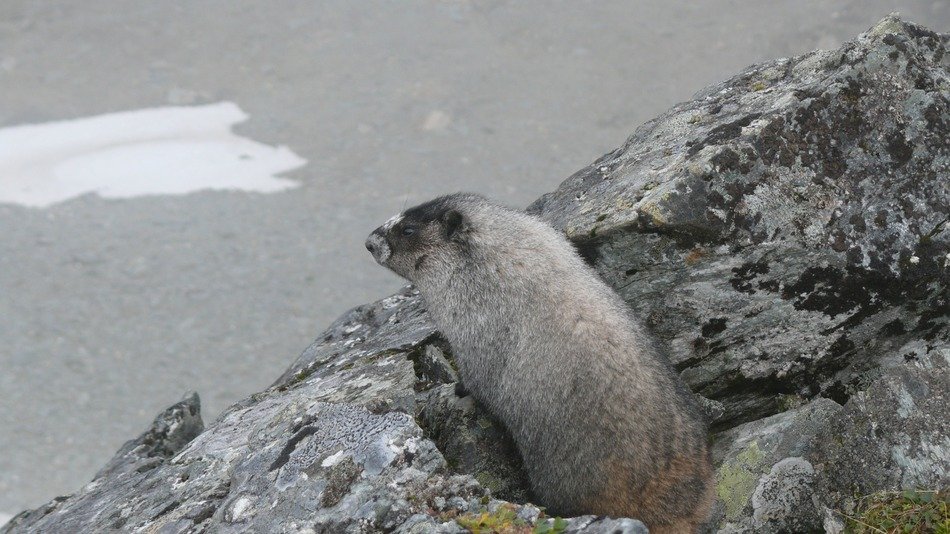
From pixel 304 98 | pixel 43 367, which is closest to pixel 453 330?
pixel 43 367

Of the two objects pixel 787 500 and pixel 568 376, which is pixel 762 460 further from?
pixel 568 376

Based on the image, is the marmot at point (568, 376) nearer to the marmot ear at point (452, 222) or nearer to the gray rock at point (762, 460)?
the marmot ear at point (452, 222)

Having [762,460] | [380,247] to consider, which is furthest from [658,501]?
[380,247]

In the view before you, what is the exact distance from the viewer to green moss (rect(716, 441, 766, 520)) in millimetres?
5926

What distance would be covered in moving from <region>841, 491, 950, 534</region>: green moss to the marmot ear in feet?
11.4

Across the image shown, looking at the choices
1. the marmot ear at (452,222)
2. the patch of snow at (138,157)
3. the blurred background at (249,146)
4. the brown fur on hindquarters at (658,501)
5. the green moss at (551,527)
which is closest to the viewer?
the green moss at (551,527)

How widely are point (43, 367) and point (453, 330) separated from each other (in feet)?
57.4

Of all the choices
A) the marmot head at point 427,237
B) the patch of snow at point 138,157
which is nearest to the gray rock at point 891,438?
the marmot head at point 427,237

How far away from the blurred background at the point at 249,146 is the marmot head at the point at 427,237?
1394 cm

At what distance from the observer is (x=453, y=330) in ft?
22.7

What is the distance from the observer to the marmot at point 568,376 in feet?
18.9

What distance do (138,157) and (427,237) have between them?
2078 cm

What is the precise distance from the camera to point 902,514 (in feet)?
17.4

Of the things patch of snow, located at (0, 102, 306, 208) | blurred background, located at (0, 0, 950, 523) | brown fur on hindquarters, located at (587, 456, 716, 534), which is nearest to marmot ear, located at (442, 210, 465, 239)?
brown fur on hindquarters, located at (587, 456, 716, 534)
